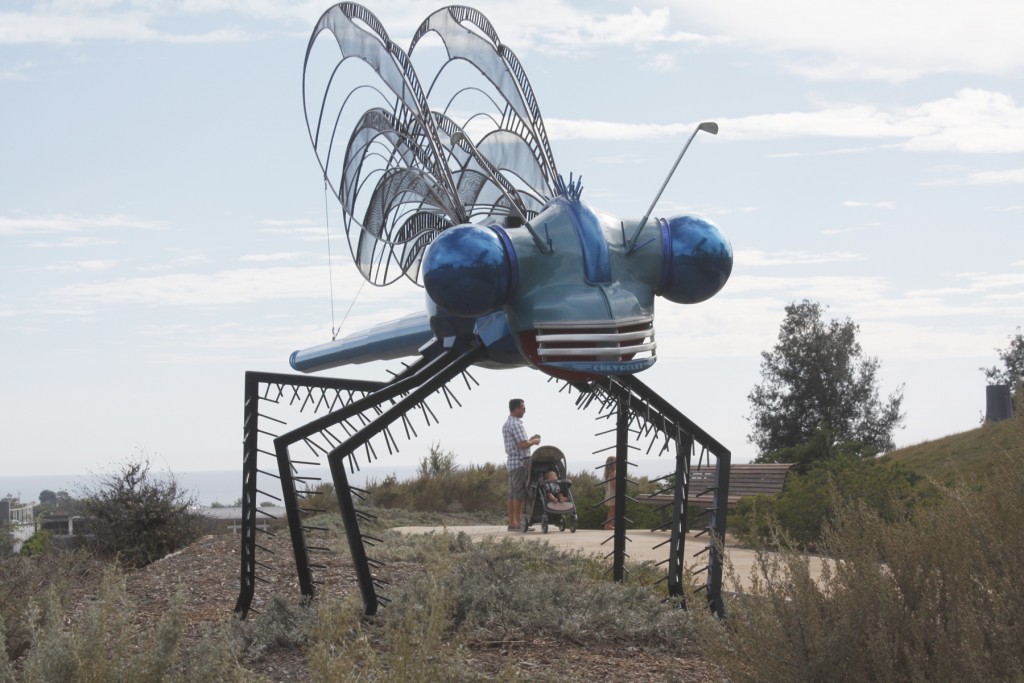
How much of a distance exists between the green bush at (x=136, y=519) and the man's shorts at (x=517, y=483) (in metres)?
4.01

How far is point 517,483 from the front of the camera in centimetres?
1444

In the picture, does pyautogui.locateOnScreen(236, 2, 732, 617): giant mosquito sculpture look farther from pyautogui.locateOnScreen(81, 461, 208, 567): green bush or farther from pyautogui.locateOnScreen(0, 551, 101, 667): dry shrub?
pyautogui.locateOnScreen(81, 461, 208, 567): green bush

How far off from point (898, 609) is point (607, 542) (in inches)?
245

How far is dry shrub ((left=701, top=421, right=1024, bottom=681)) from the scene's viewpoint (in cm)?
445

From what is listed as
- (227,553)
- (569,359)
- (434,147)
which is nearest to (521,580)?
(569,359)

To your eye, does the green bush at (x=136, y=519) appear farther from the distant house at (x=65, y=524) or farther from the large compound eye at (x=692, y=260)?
the large compound eye at (x=692, y=260)

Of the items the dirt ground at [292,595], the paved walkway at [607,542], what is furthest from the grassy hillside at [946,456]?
the dirt ground at [292,595]

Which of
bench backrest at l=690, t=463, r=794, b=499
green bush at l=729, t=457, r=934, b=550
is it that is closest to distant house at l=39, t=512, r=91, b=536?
bench backrest at l=690, t=463, r=794, b=499

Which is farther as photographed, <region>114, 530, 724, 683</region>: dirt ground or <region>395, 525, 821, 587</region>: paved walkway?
<region>395, 525, 821, 587</region>: paved walkway

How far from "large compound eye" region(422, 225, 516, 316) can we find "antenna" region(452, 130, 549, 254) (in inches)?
7.9

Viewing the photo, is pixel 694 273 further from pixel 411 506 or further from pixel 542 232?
pixel 411 506

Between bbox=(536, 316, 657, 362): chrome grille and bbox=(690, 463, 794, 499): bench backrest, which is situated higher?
bbox=(536, 316, 657, 362): chrome grille

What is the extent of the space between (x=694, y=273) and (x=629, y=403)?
42.5 inches

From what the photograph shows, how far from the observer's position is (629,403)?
287 inches
